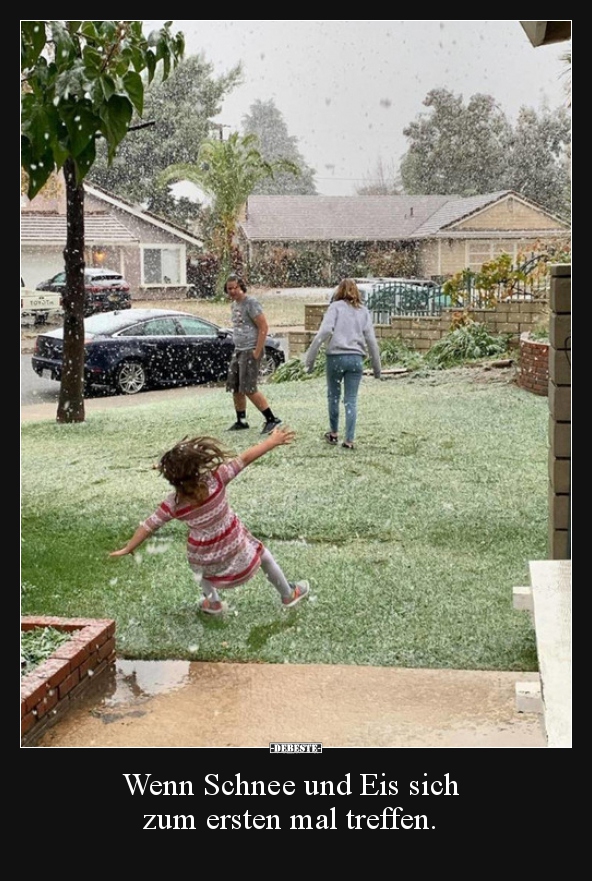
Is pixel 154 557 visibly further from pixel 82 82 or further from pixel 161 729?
pixel 82 82

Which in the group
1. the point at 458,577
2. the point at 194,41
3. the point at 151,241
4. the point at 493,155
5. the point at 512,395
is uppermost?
the point at 194,41

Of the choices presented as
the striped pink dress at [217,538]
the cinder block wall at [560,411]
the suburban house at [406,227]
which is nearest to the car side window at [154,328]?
the suburban house at [406,227]

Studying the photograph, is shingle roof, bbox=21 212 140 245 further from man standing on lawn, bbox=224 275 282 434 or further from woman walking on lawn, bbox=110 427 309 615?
woman walking on lawn, bbox=110 427 309 615

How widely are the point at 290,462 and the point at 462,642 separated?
106cm

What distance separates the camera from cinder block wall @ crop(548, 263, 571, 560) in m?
3.74

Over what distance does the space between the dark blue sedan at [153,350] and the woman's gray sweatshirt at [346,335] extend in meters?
0.15

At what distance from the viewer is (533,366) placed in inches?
186

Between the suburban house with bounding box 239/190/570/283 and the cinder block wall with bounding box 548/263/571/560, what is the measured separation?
69 centimetres

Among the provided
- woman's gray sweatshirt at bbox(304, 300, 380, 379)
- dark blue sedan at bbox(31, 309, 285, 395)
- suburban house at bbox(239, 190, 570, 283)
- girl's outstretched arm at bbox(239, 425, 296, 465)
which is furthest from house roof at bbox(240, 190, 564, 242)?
girl's outstretched arm at bbox(239, 425, 296, 465)

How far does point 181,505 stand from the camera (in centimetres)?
384

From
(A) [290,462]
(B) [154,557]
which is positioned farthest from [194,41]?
(B) [154,557]

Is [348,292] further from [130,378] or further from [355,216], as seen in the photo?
[130,378]

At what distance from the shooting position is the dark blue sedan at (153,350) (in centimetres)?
450
